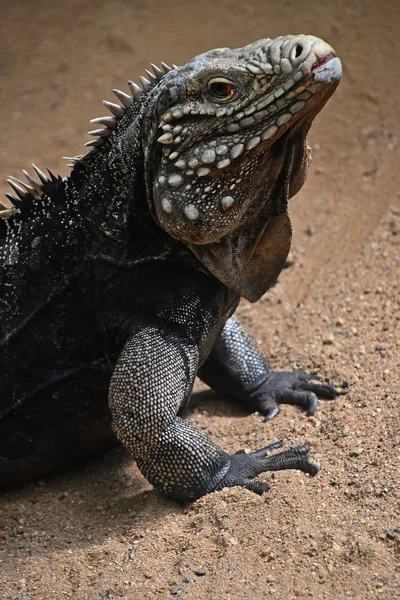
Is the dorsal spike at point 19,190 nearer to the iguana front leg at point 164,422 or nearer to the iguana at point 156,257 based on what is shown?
the iguana at point 156,257

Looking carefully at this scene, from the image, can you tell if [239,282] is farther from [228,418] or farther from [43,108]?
[43,108]

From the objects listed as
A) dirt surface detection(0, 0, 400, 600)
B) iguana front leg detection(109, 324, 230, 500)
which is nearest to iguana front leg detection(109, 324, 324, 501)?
iguana front leg detection(109, 324, 230, 500)

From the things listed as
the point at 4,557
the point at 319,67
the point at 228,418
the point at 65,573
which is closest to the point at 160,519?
the point at 65,573

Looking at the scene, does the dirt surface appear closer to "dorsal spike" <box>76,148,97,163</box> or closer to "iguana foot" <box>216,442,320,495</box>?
"iguana foot" <box>216,442,320,495</box>

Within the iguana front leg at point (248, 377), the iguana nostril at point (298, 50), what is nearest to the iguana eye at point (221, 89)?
the iguana nostril at point (298, 50)

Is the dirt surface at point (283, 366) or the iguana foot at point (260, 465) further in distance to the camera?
the iguana foot at point (260, 465)

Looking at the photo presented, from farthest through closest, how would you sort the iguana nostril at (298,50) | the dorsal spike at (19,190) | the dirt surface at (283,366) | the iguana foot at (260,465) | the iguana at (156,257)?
the dorsal spike at (19,190) < the iguana foot at (260,465) < the iguana at (156,257) < the dirt surface at (283,366) < the iguana nostril at (298,50)

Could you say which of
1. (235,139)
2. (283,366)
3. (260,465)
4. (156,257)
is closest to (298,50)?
(235,139)

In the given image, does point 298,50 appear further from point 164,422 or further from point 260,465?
point 260,465
